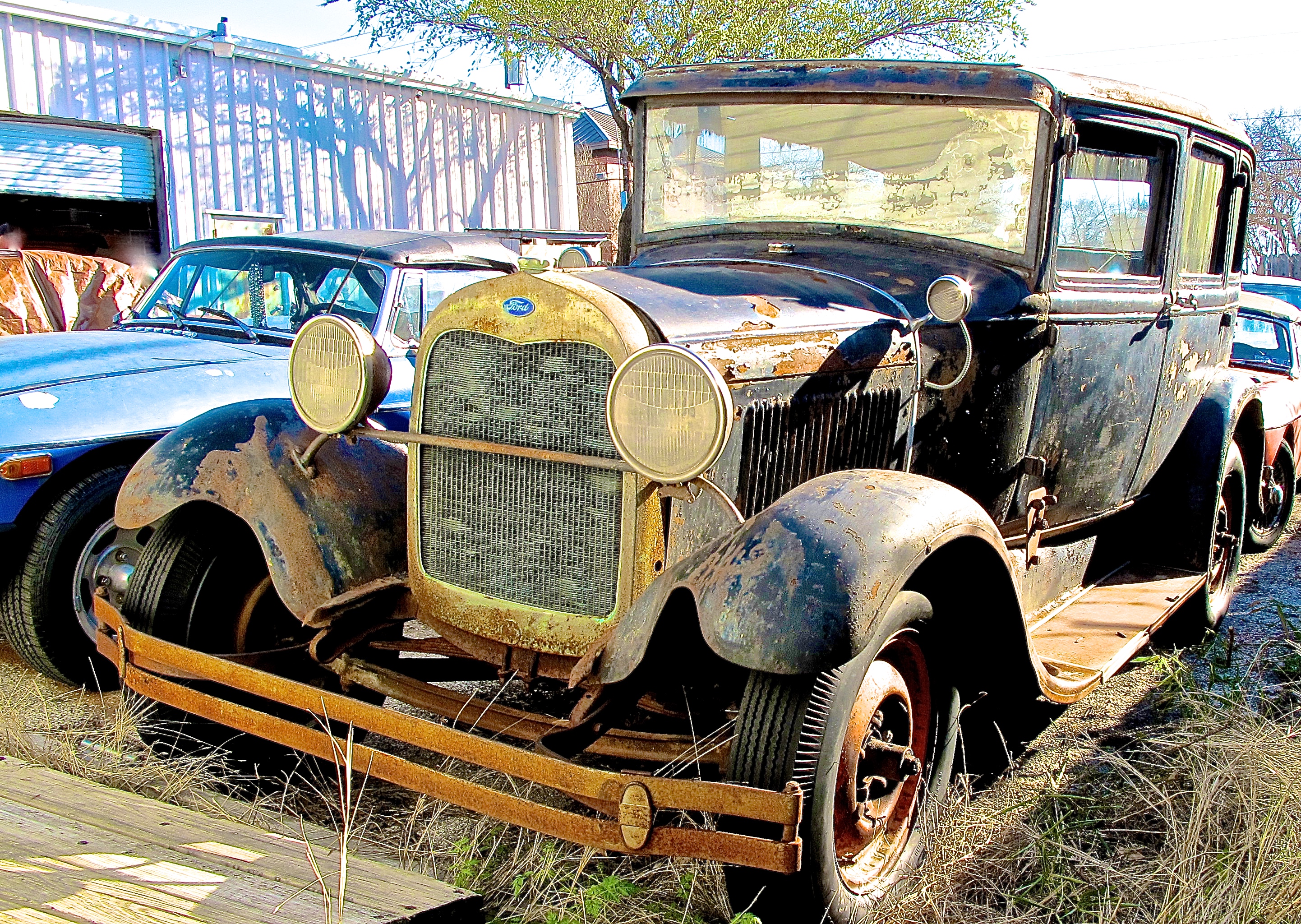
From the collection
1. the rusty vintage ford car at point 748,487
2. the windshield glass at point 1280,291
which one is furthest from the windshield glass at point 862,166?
the windshield glass at point 1280,291

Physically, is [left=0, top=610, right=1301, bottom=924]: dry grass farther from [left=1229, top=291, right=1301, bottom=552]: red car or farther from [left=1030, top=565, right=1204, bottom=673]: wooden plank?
[left=1229, top=291, right=1301, bottom=552]: red car

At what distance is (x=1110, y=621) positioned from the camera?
11.5ft

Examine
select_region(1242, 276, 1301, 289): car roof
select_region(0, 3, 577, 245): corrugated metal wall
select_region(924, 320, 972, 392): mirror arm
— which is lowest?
select_region(924, 320, 972, 392): mirror arm

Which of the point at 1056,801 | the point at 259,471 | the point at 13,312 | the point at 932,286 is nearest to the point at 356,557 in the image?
the point at 259,471

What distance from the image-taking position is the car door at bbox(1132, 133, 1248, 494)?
3.98 m

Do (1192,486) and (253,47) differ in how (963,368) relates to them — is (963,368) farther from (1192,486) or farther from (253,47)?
(253,47)

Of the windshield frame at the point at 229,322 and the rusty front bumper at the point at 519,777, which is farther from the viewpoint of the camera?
the windshield frame at the point at 229,322

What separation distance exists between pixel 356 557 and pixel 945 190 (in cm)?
199

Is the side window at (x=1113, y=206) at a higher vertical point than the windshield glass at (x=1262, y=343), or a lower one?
higher

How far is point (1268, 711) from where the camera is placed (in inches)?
134

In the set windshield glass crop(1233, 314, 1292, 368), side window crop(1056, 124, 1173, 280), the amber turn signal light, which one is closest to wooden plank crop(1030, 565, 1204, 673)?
side window crop(1056, 124, 1173, 280)

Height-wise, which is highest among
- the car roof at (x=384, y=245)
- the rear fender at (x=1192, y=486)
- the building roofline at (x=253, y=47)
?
the building roofline at (x=253, y=47)

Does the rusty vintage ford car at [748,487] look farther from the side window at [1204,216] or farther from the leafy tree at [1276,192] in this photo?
the leafy tree at [1276,192]

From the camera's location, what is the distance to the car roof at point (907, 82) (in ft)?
10.5
